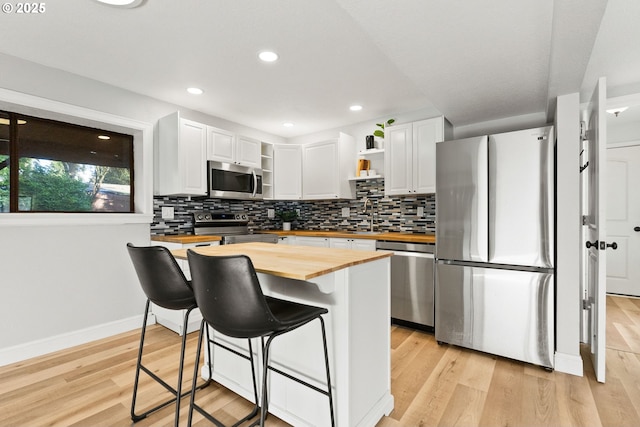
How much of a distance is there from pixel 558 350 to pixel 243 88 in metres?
3.41

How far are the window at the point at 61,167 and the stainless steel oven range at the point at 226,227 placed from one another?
71 centimetres

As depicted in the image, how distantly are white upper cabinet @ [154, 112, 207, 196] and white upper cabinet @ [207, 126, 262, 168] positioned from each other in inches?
4.1

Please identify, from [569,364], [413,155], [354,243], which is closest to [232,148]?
[354,243]

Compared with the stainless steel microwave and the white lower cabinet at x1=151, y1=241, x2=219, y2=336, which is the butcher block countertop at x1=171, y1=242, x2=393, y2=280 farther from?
the stainless steel microwave

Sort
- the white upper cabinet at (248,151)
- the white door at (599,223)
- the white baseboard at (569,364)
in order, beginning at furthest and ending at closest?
1. the white upper cabinet at (248,151)
2. the white baseboard at (569,364)
3. the white door at (599,223)

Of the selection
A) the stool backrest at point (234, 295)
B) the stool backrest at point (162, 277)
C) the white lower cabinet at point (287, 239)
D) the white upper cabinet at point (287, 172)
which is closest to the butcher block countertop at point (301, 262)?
the stool backrest at point (234, 295)

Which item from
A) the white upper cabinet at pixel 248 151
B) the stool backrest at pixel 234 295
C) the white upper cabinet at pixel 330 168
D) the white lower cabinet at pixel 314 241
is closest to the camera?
the stool backrest at pixel 234 295

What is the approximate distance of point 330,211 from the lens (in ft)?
15.1

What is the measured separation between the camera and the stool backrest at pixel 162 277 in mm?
1535

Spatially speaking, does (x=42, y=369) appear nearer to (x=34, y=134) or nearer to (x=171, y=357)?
(x=171, y=357)

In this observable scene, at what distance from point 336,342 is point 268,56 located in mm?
2118

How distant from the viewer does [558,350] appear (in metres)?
2.29

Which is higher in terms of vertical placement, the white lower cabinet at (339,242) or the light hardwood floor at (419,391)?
the white lower cabinet at (339,242)

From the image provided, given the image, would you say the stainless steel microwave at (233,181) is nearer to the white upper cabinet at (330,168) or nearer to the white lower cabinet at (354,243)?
the white upper cabinet at (330,168)
